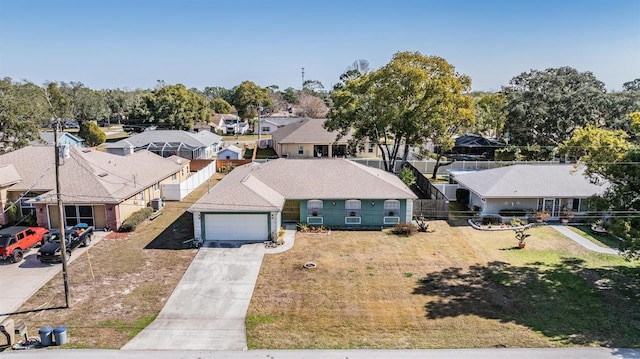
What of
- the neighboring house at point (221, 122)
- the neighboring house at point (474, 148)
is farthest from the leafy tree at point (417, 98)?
the neighboring house at point (221, 122)

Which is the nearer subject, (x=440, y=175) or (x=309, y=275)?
(x=309, y=275)

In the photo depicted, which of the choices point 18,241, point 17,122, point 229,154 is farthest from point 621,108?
point 17,122

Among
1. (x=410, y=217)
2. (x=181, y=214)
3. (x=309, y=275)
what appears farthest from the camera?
(x=181, y=214)

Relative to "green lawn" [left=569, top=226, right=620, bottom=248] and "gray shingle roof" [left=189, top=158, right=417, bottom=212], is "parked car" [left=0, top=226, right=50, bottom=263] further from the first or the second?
"green lawn" [left=569, top=226, right=620, bottom=248]

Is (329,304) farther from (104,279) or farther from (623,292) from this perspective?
(623,292)

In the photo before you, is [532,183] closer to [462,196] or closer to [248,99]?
[462,196]

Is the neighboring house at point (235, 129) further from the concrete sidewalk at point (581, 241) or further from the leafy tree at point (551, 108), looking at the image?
the concrete sidewalk at point (581, 241)

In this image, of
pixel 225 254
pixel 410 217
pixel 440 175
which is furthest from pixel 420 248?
pixel 440 175
